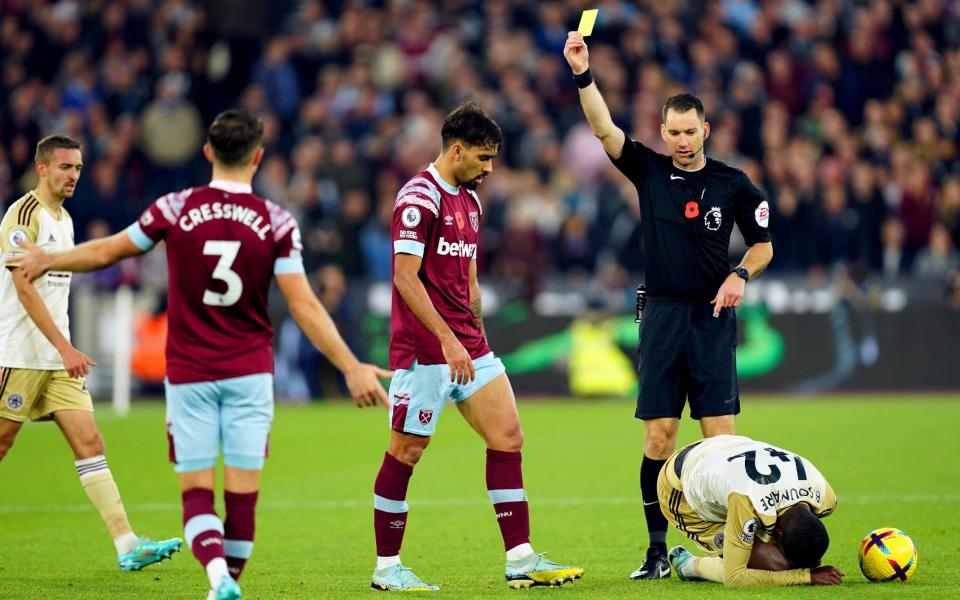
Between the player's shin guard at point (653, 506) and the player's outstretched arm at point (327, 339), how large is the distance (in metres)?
2.23

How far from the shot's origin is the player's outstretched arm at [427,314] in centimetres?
736

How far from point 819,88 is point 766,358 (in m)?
5.19

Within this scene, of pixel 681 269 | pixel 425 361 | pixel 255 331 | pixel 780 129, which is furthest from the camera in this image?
pixel 780 129

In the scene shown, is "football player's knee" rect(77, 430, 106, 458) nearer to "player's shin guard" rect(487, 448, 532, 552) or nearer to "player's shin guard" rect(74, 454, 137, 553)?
"player's shin guard" rect(74, 454, 137, 553)

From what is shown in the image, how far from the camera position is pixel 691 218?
8.29 meters

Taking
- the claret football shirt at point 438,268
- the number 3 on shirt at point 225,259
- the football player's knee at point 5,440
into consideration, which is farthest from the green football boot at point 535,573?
the football player's knee at point 5,440

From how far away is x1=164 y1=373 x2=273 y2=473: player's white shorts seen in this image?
21.6 feet

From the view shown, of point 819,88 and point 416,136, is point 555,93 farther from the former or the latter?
point 819,88

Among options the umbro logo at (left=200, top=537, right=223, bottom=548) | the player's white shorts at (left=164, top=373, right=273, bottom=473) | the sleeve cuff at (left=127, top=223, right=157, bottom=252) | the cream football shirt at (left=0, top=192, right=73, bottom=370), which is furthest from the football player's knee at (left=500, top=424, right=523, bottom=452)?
the cream football shirt at (left=0, top=192, right=73, bottom=370)

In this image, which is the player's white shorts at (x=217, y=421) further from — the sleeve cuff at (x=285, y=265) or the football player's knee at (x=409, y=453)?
the football player's knee at (x=409, y=453)

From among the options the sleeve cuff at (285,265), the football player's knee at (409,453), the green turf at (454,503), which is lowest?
the green turf at (454,503)

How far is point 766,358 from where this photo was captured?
68.7 feet

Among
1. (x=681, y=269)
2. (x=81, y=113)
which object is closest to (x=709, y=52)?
(x=81, y=113)

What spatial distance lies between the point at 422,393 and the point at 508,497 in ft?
2.40
